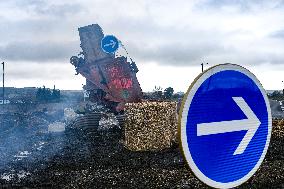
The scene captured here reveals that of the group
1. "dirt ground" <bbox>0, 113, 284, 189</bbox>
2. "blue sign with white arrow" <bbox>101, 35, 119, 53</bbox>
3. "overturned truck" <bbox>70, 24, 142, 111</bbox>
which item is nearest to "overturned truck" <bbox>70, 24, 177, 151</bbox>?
"overturned truck" <bbox>70, 24, 142, 111</bbox>

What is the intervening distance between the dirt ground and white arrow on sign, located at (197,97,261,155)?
Result: 11.1 feet

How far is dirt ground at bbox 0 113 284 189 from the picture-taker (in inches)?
261

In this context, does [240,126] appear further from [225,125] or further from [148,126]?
[148,126]

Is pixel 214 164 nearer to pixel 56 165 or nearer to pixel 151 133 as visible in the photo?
pixel 56 165

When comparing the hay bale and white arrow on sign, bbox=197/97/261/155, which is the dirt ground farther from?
white arrow on sign, bbox=197/97/261/155

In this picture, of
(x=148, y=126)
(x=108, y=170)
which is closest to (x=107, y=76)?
(x=148, y=126)

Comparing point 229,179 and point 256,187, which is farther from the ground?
point 229,179

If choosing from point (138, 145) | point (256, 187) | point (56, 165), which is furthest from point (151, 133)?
point (256, 187)

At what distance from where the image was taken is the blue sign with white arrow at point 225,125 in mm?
1446

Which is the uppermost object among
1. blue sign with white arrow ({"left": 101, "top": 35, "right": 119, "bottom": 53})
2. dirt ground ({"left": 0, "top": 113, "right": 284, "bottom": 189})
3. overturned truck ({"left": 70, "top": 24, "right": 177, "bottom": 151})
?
blue sign with white arrow ({"left": 101, "top": 35, "right": 119, "bottom": 53})

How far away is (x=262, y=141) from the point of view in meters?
1.69

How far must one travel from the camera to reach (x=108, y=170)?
324 inches

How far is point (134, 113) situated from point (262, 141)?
33.8 ft

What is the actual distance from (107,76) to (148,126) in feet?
30.4
